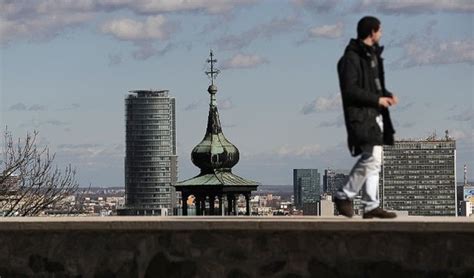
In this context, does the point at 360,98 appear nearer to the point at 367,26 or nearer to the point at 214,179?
the point at 367,26

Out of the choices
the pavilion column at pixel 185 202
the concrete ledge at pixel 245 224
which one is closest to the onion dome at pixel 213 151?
the pavilion column at pixel 185 202

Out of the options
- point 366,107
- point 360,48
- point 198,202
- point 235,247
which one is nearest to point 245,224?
point 235,247

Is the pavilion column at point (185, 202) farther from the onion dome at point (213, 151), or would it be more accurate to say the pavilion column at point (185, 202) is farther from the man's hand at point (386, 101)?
the man's hand at point (386, 101)

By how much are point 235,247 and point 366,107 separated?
5.17 feet

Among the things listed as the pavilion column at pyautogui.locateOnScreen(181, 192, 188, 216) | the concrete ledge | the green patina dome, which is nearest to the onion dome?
the green patina dome

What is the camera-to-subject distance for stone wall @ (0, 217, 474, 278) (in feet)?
41.0

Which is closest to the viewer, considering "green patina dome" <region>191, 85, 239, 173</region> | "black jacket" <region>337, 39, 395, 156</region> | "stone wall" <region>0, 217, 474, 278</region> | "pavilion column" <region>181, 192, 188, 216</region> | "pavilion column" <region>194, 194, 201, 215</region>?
"stone wall" <region>0, 217, 474, 278</region>

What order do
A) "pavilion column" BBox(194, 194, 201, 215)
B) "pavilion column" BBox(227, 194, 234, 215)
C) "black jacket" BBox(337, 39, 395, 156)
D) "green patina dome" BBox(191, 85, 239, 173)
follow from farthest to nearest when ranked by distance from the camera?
"green patina dome" BBox(191, 85, 239, 173) → "pavilion column" BBox(227, 194, 234, 215) → "pavilion column" BBox(194, 194, 201, 215) → "black jacket" BBox(337, 39, 395, 156)

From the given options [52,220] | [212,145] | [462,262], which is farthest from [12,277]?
[212,145]

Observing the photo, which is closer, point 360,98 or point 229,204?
point 360,98

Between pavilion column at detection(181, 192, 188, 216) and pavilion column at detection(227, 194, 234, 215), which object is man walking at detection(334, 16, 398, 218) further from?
pavilion column at detection(227, 194, 234, 215)

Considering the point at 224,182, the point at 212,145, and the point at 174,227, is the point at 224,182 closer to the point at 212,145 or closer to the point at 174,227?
the point at 212,145

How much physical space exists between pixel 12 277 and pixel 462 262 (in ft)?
13.1

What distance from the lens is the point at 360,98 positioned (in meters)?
12.8
